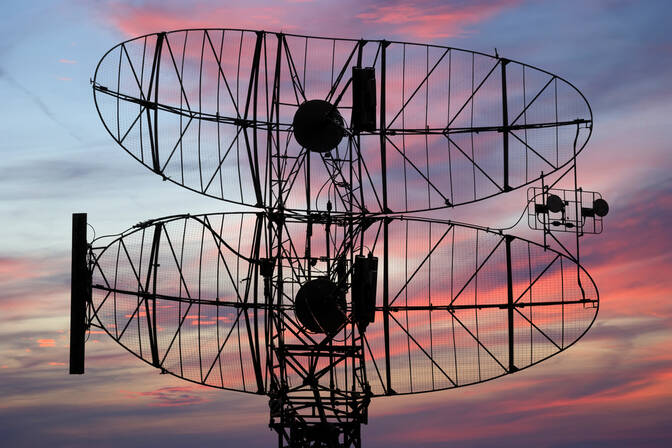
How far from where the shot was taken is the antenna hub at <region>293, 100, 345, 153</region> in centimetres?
3747

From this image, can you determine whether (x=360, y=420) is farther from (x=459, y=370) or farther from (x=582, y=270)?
(x=582, y=270)

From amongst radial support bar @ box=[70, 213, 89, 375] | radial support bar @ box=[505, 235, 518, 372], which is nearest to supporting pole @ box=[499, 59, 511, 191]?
radial support bar @ box=[505, 235, 518, 372]

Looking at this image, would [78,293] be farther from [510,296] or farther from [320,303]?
[510,296]

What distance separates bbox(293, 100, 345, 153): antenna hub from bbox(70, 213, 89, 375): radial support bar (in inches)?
396

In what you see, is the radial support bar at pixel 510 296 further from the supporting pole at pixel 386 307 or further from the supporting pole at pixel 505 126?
the supporting pole at pixel 386 307

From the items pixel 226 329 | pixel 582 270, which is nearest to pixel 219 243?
pixel 226 329

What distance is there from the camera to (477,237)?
4066cm

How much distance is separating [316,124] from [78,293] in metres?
12.2

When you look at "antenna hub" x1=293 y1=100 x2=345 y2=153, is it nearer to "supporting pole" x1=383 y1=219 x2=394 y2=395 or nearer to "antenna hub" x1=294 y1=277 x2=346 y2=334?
"supporting pole" x1=383 y1=219 x2=394 y2=395

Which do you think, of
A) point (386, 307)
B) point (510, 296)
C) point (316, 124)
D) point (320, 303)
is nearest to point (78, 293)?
point (320, 303)

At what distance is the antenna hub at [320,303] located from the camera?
3697 cm

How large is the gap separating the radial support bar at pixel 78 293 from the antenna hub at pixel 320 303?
9.03m

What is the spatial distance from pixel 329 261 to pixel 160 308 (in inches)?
290

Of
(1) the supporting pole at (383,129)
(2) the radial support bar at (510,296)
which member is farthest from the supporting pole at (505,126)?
(1) the supporting pole at (383,129)
